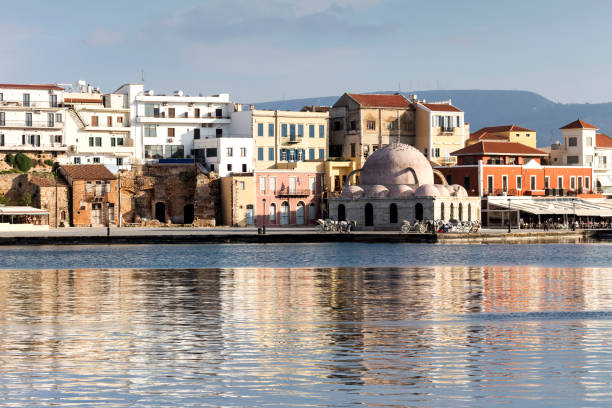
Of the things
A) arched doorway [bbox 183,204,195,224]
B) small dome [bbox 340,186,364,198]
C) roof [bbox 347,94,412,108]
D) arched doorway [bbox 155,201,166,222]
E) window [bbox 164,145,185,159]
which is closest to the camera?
small dome [bbox 340,186,364,198]

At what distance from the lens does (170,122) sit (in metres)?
103

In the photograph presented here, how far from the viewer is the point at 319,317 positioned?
26.9 m

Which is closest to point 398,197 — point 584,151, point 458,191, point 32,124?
point 458,191

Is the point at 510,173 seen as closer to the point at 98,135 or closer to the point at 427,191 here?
the point at 427,191


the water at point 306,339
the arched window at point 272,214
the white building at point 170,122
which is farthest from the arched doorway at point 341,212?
the water at point 306,339

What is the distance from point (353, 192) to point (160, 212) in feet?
64.1

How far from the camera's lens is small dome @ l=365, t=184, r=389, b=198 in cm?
9025

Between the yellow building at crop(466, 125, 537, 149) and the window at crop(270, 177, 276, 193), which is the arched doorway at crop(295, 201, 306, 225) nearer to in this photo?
the window at crop(270, 177, 276, 193)

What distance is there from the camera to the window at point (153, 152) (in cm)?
10224

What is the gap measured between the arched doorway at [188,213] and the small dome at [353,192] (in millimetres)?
15976

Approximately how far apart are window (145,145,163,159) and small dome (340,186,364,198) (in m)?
20.9

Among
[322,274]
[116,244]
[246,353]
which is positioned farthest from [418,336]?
[116,244]

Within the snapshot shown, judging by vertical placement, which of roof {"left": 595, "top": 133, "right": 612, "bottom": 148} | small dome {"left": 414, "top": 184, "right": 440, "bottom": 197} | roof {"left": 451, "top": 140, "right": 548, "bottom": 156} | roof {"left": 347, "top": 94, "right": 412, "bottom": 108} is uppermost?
roof {"left": 347, "top": 94, "right": 412, "bottom": 108}

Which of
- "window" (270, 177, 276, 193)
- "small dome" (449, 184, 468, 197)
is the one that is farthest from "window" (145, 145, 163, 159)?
"small dome" (449, 184, 468, 197)
